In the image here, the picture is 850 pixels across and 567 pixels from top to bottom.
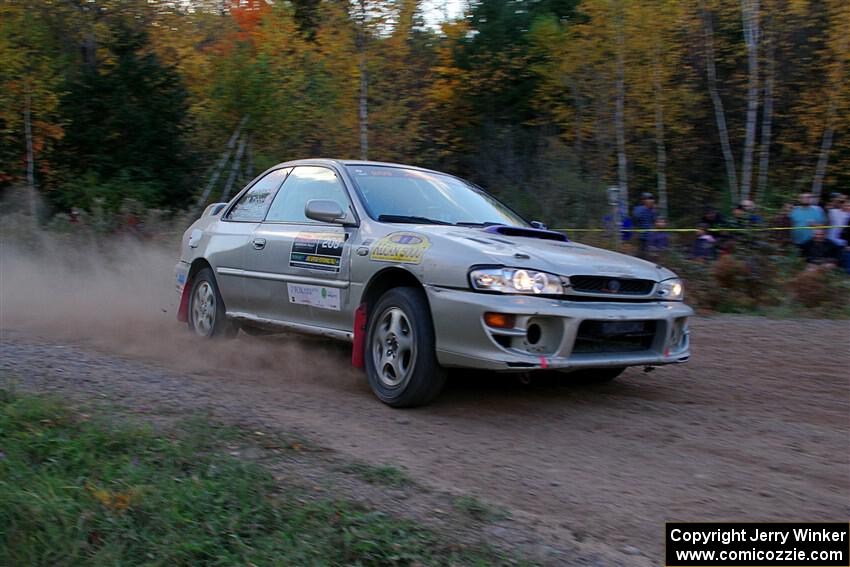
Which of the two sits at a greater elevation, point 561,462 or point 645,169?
point 645,169

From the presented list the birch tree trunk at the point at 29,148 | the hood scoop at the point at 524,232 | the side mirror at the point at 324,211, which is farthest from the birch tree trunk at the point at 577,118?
the side mirror at the point at 324,211

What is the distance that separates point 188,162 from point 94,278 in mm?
12566

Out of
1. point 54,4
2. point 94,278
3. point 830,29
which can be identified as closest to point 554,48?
point 830,29

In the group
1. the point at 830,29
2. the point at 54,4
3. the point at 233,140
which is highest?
the point at 54,4

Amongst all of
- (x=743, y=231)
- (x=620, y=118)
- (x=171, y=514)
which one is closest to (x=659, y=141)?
(x=620, y=118)

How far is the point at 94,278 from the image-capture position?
1291 centimetres

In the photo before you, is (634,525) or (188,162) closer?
(634,525)

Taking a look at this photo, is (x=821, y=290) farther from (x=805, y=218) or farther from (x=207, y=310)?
(x=207, y=310)

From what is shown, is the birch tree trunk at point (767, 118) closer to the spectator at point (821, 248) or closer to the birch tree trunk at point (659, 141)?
the birch tree trunk at point (659, 141)

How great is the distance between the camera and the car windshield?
6121mm

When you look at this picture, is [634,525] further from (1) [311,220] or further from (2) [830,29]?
(2) [830,29]

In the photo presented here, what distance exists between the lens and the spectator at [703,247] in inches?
453

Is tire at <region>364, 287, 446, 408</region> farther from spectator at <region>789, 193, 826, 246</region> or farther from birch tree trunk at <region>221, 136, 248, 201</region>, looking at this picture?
birch tree trunk at <region>221, 136, 248, 201</region>

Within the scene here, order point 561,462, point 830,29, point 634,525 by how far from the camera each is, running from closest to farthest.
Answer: point 634,525
point 561,462
point 830,29
